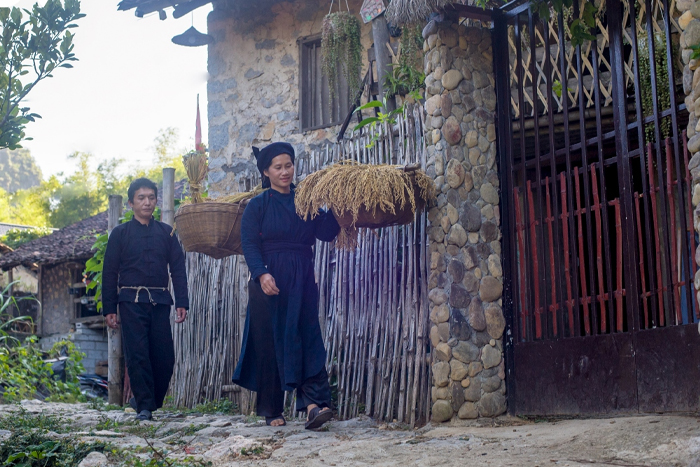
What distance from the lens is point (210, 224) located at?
214 inches

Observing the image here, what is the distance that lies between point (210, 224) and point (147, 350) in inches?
42.3

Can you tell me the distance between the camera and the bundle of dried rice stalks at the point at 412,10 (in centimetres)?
496

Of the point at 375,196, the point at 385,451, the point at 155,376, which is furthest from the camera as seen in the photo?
the point at 155,376

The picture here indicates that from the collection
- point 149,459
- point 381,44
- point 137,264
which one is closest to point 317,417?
point 149,459

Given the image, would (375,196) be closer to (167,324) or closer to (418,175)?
(418,175)

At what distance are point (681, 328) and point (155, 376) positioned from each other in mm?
3648

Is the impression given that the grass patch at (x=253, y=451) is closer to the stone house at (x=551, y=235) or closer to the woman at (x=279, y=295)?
the woman at (x=279, y=295)

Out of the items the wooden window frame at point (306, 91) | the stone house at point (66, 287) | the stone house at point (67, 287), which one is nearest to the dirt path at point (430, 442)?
the wooden window frame at point (306, 91)

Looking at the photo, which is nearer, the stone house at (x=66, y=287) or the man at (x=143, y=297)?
the man at (x=143, y=297)

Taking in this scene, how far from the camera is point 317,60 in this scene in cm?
965

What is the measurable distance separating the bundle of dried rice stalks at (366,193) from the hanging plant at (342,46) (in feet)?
13.3

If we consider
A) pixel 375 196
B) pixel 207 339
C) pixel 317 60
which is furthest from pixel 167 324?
pixel 317 60

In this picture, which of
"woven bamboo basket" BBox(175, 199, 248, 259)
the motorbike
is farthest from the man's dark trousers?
the motorbike

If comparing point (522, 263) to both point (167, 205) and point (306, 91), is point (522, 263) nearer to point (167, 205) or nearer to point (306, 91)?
point (167, 205)
